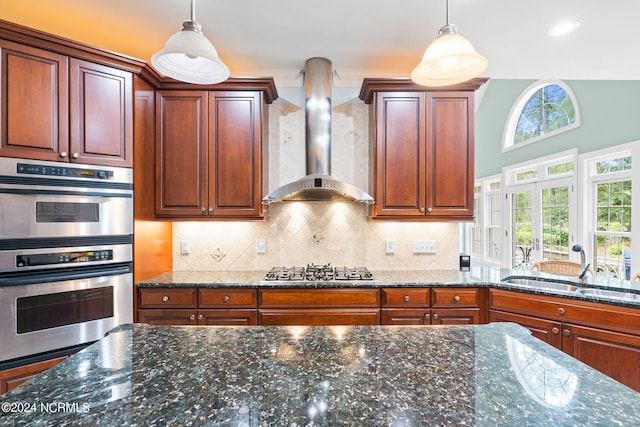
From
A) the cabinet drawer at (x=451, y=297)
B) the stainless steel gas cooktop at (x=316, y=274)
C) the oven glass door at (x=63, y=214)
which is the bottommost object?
the cabinet drawer at (x=451, y=297)

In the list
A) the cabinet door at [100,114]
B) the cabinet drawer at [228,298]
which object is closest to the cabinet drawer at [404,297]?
the cabinet drawer at [228,298]

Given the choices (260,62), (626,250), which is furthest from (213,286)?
(626,250)

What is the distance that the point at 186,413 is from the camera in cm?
64

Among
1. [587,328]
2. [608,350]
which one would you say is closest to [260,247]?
[587,328]

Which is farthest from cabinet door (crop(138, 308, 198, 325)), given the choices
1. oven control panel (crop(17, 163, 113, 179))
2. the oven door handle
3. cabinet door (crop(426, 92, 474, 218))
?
cabinet door (crop(426, 92, 474, 218))

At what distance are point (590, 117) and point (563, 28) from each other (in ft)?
8.72

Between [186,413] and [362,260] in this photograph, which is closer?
[186,413]

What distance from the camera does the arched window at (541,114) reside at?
177 inches

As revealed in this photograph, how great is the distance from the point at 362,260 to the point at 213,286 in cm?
139

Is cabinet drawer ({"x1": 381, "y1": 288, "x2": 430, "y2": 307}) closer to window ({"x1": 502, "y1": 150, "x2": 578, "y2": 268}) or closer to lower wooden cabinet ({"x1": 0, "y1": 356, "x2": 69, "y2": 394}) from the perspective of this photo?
lower wooden cabinet ({"x1": 0, "y1": 356, "x2": 69, "y2": 394})

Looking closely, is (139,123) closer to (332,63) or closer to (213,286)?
(213,286)

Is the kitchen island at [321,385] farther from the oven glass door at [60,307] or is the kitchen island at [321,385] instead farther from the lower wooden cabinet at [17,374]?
the lower wooden cabinet at [17,374]

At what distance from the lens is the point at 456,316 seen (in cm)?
232

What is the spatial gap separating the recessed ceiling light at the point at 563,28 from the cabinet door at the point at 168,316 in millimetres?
3588
